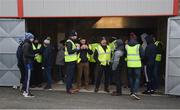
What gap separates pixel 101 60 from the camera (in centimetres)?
1131

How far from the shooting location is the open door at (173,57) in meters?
10.9

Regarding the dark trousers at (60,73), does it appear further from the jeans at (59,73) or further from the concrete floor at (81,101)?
the concrete floor at (81,101)

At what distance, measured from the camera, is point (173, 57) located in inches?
432

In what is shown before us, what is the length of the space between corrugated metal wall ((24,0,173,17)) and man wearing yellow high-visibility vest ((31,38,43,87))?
1041 millimetres

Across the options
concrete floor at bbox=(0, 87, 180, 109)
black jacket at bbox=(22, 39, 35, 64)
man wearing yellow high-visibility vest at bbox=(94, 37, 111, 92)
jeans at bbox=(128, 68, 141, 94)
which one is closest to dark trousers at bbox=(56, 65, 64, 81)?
concrete floor at bbox=(0, 87, 180, 109)

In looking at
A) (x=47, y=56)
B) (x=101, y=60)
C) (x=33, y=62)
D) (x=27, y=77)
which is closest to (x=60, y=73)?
(x=47, y=56)

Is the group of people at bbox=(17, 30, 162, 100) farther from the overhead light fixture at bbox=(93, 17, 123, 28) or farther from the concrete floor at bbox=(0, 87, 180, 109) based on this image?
the overhead light fixture at bbox=(93, 17, 123, 28)

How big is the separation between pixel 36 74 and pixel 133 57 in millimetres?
3626

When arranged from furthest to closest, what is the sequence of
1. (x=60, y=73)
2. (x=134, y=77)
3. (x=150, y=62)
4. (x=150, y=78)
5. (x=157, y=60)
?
(x=60, y=73)
(x=157, y=60)
(x=150, y=78)
(x=150, y=62)
(x=134, y=77)

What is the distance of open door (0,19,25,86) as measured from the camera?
11906mm

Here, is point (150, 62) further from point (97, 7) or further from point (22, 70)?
point (22, 70)

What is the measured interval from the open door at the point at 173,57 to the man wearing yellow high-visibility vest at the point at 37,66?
4.09 metres

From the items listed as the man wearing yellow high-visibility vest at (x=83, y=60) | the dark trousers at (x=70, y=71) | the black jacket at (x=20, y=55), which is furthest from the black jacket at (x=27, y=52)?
the man wearing yellow high-visibility vest at (x=83, y=60)

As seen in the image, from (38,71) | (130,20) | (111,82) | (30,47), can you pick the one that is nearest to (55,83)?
(38,71)
